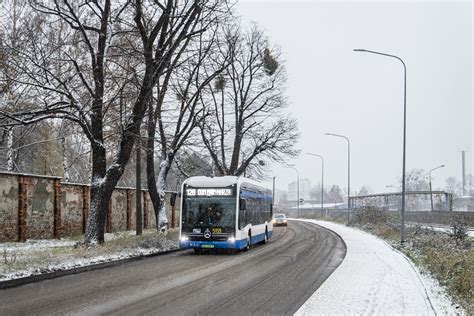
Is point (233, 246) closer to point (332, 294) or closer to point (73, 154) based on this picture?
point (332, 294)

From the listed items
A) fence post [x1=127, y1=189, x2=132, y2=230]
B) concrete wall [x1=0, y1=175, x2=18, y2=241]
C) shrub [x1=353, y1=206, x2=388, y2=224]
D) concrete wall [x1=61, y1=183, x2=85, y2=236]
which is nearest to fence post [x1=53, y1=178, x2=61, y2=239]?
concrete wall [x1=61, y1=183, x2=85, y2=236]

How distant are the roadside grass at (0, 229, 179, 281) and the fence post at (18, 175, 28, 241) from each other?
477mm

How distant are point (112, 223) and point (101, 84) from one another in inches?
544

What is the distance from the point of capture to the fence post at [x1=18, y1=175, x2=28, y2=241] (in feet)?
71.6

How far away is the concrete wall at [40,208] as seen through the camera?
21.1m

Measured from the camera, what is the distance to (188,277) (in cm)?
1378

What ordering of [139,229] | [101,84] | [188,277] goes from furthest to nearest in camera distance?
[139,229], [101,84], [188,277]

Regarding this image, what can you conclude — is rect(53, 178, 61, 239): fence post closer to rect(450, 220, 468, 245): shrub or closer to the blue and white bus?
the blue and white bus

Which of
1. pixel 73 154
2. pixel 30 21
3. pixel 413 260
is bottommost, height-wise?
pixel 413 260

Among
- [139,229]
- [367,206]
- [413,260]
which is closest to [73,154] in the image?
[139,229]

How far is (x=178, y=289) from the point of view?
38.3 feet

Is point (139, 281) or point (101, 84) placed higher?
point (101, 84)

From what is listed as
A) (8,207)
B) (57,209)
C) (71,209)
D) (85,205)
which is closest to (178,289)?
(8,207)

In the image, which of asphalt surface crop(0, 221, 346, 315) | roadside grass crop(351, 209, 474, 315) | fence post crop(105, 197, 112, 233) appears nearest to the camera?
asphalt surface crop(0, 221, 346, 315)
